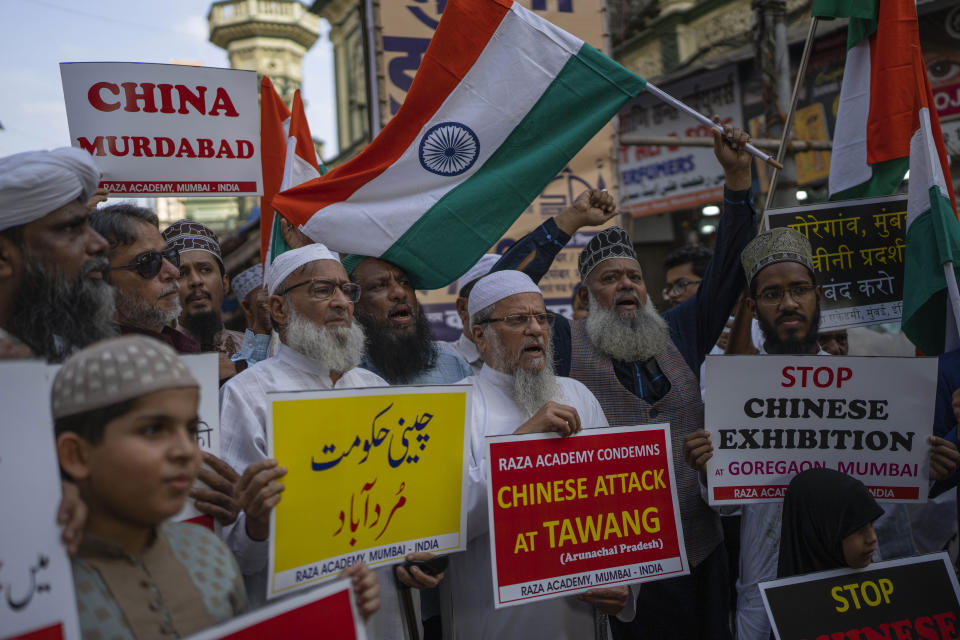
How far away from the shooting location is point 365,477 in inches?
89.2

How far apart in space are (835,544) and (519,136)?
2.25 metres

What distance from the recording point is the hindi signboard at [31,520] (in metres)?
1.38

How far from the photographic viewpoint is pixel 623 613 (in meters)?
2.81

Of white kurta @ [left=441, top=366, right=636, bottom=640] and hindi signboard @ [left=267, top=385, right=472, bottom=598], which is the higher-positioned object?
hindi signboard @ [left=267, top=385, right=472, bottom=598]

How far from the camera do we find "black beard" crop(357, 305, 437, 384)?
12.1ft

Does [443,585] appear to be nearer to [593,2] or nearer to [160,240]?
[160,240]

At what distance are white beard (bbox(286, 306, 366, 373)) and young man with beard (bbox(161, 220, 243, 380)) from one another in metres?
1.00

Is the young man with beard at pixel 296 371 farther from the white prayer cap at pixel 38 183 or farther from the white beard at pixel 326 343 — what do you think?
the white prayer cap at pixel 38 183

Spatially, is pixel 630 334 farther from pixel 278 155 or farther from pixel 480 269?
pixel 278 155

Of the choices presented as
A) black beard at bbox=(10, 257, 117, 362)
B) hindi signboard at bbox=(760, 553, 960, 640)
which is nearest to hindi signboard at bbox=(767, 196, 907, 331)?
hindi signboard at bbox=(760, 553, 960, 640)

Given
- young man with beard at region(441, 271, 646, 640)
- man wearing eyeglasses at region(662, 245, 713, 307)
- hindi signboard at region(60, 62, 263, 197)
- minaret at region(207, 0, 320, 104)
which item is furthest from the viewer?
minaret at region(207, 0, 320, 104)

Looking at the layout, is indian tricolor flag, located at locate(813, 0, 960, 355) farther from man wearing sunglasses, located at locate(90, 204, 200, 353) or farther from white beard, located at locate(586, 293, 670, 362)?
man wearing sunglasses, located at locate(90, 204, 200, 353)

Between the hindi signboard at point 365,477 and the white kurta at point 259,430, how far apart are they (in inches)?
10.0

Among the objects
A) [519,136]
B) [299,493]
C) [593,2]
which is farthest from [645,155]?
[299,493]
